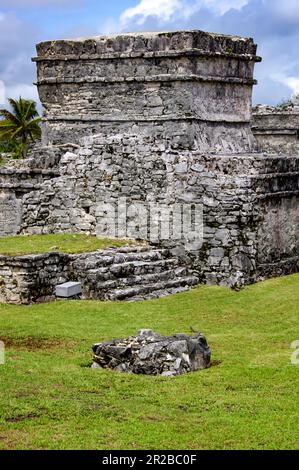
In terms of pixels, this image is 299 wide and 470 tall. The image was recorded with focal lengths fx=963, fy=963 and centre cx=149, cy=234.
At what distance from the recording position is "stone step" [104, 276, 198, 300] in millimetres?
16328

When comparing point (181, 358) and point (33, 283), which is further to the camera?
point (33, 283)

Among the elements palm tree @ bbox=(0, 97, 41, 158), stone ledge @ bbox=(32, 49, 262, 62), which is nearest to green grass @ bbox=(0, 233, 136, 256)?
stone ledge @ bbox=(32, 49, 262, 62)

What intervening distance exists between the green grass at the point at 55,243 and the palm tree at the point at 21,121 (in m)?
25.2

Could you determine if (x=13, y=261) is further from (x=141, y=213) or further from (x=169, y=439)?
(x=169, y=439)

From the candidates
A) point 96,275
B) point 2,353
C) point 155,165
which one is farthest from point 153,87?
point 2,353

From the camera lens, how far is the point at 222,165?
18688 mm

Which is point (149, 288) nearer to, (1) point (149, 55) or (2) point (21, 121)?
(1) point (149, 55)

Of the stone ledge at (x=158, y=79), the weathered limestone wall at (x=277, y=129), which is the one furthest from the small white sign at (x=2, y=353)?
the weathered limestone wall at (x=277, y=129)

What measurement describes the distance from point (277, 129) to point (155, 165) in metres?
14.9

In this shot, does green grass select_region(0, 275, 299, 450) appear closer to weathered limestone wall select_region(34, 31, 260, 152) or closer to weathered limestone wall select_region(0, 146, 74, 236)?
weathered limestone wall select_region(0, 146, 74, 236)

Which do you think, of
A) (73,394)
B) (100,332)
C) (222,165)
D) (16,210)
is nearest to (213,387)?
(73,394)

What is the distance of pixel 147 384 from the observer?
11.0 metres

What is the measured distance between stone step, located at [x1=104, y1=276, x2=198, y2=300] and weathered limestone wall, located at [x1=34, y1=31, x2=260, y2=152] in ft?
19.5

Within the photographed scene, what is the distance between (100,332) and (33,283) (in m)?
2.62
